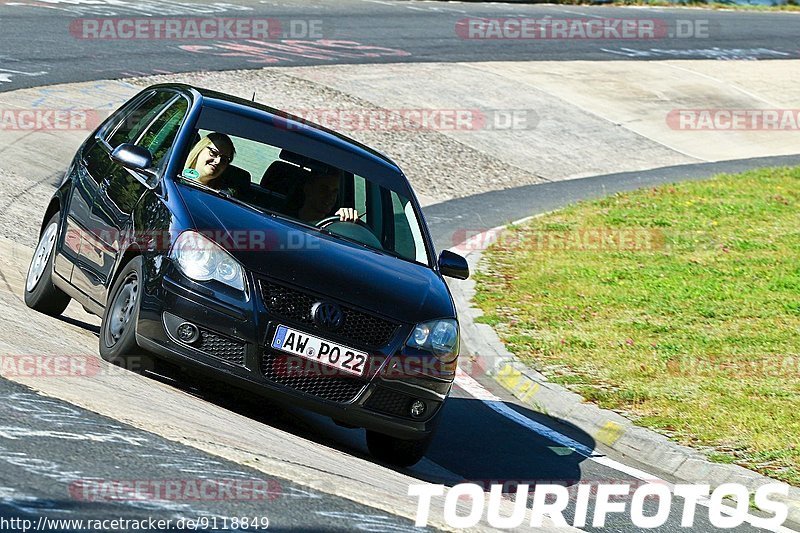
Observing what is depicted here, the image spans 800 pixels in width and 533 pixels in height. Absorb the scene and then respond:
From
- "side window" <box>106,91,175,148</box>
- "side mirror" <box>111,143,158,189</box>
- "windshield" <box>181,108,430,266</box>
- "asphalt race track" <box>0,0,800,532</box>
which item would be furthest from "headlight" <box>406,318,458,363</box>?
"side window" <box>106,91,175,148</box>

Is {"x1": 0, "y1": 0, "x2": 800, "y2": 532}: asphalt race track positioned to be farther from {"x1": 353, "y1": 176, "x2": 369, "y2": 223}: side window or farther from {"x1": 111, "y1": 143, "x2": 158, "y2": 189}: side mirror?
{"x1": 353, "y1": 176, "x2": 369, "y2": 223}: side window

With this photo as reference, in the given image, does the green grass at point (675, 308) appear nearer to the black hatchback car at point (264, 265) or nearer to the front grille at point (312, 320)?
the black hatchback car at point (264, 265)

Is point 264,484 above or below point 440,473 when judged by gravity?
above

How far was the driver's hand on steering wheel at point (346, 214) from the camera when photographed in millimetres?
8062

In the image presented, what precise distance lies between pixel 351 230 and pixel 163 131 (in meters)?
1.42

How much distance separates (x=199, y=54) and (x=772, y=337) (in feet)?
43.0

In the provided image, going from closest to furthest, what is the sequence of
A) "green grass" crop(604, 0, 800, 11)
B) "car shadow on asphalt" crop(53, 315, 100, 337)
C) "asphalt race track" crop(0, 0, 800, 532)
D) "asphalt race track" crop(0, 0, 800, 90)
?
"asphalt race track" crop(0, 0, 800, 532) < "car shadow on asphalt" crop(53, 315, 100, 337) < "asphalt race track" crop(0, 0, 800, 90) < "green grass" crop(604, 0, 800, 11)

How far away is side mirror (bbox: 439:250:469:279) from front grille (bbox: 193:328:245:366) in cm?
189

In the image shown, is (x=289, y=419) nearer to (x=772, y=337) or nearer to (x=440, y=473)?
(x=440, y=473)

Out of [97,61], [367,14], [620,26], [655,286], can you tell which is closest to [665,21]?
[620,26]

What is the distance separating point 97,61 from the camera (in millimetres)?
19859

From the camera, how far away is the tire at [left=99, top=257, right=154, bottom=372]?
704 centimetres

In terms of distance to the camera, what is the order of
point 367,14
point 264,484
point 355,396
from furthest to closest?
point 367,14, point 355,396, point 264,484

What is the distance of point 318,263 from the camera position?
23.3 feet
